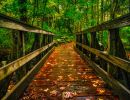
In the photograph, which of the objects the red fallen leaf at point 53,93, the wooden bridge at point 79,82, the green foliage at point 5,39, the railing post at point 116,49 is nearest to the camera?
the wooden bridge at point 79,82

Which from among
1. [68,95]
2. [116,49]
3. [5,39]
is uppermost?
[5,39]

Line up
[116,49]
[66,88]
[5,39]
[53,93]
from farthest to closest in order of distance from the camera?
[5,39]
[66,88]
[53,93]
[116,49]

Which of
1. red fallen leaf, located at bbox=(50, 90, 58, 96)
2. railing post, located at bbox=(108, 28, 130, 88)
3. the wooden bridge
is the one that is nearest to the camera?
the wooden bridge

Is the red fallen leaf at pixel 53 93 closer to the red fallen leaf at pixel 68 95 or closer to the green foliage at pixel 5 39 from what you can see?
the red fallen leaf at pixel 68 95

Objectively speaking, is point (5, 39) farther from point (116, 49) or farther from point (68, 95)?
point (116, 49)

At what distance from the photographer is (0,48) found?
15.1 m

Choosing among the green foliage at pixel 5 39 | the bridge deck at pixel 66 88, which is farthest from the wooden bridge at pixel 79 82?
the green foliage at pixel 5 39

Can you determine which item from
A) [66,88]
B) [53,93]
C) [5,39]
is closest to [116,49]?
[66,88]

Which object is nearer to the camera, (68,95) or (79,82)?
(68,95)

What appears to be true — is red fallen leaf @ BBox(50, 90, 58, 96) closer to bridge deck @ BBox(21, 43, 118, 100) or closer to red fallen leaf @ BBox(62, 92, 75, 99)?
bridge deck @ BBox(21, 43, 118, 100)

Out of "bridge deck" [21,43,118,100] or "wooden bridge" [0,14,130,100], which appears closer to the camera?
"wooden bridge" [0,14,130,100]

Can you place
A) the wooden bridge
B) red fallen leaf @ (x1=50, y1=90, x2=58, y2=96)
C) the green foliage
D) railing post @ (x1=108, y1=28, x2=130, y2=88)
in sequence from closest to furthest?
1. the wooden bridge
2. railing post @ (x1=108, y1=28, x2=130, y2=88)
3. red fallen leaf @ (x1=50, y1=90, x2=58, y2=96)
4. the green foliage

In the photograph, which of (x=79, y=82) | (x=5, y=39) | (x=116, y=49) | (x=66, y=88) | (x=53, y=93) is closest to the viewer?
(x=116, y=49)

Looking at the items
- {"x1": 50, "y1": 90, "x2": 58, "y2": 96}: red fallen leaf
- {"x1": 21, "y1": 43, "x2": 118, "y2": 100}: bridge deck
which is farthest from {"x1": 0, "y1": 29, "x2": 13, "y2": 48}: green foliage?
{"x1": 50, "y1": 90, "x2": 58, "y2": 96}: red fallen leaf
